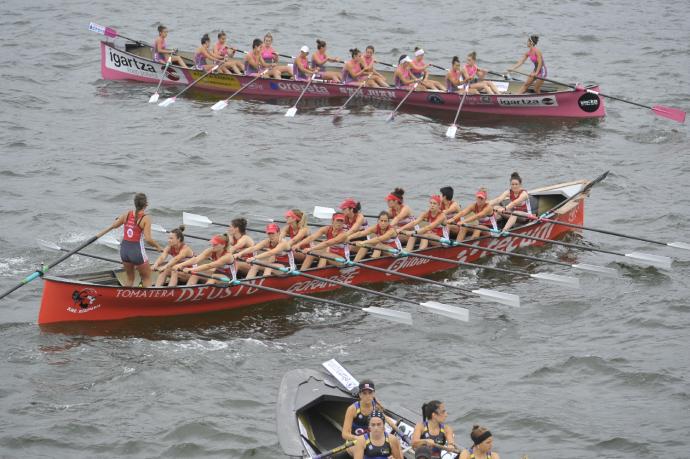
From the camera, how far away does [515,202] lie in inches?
876

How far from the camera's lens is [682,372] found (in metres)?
18.5

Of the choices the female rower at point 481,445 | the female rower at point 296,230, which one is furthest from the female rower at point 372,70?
the female rower at point 481,445

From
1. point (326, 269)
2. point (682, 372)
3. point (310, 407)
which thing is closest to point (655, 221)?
point (682, 372)

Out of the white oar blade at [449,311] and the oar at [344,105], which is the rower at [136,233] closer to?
the white oar blade at [449,311]

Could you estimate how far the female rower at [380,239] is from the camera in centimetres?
2092

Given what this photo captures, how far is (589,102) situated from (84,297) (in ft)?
56.7

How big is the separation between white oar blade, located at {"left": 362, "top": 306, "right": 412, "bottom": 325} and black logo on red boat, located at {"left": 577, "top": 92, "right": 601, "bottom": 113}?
13.7 metres

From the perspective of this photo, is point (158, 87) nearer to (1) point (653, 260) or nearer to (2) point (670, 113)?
(2) point (670, 113)

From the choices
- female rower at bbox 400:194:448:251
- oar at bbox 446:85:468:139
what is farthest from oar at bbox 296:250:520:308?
oar at bbox 446:85:468:139

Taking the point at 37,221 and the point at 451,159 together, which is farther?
the point at 451,159

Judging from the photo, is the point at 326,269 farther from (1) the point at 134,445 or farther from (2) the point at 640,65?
(2) the point at 640,65

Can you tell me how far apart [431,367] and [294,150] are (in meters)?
12.5

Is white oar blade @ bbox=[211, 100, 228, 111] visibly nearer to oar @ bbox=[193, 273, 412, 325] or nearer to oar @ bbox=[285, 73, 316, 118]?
oar @ bbox=[285, 73, 316, 118]

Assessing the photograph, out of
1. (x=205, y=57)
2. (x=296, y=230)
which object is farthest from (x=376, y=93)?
(x=296, y=230)
